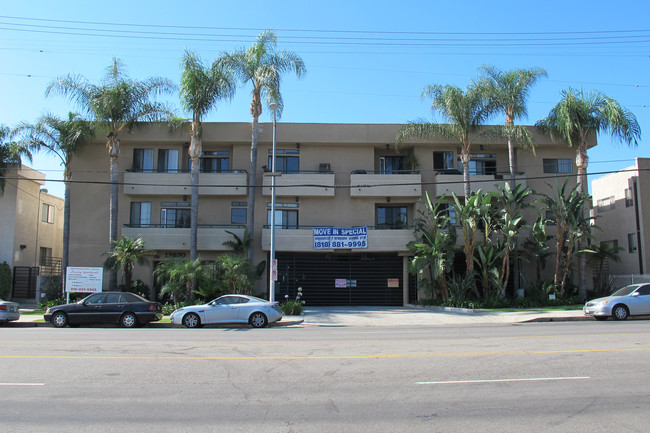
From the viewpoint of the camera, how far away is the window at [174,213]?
28.0m

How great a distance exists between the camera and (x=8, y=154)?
26359 millimetres

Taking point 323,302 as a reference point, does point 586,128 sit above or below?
above

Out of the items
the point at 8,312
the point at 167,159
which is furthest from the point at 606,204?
the point at 8,312

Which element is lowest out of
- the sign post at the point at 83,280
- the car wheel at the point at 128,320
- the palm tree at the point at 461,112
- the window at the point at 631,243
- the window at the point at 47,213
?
the car wheel at the point at 128,320

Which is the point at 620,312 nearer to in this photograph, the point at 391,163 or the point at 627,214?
the point at 627,214

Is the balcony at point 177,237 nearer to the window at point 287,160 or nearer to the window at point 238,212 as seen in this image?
the window at point 238,212

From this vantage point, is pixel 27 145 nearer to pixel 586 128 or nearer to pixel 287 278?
pixel 287 278

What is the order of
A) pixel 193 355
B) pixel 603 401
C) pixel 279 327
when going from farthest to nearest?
Answer: pixel 279 327 → pixel 193 355 → pixel 603 401

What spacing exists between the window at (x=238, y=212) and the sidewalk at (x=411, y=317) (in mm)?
7432

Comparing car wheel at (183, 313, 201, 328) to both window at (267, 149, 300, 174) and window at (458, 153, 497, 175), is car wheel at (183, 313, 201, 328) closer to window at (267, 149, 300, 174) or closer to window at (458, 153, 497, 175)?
window at (267, 149, 300, 174)

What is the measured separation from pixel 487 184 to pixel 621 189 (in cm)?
933

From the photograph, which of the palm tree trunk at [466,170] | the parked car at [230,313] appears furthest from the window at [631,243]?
the parked car at [230,313]

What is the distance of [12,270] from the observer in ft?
91.5

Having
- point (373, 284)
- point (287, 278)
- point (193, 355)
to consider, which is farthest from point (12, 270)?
point (193, 355)
